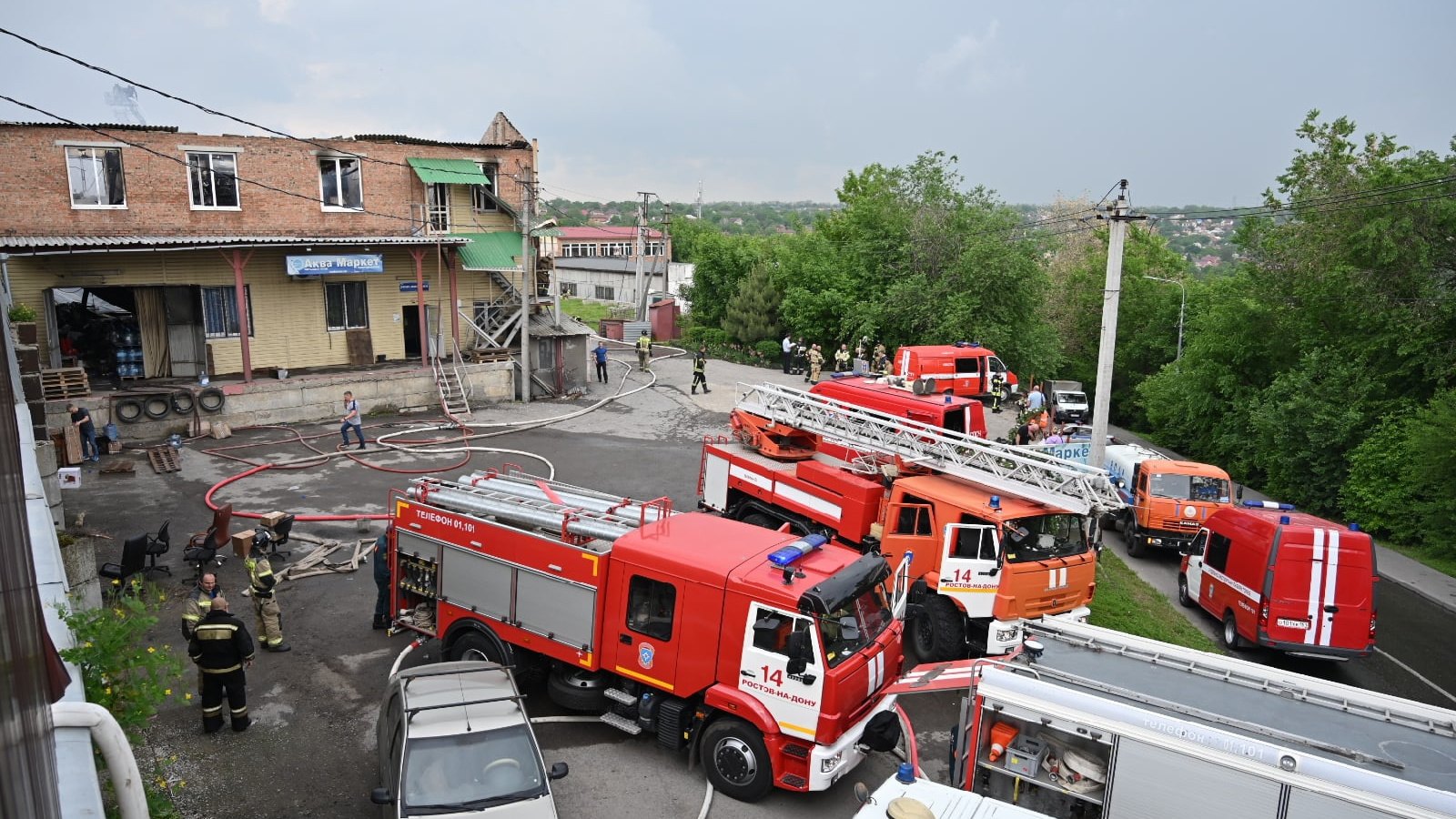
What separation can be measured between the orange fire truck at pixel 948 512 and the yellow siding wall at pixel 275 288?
17432mm

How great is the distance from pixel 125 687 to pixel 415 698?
2571 millimetres

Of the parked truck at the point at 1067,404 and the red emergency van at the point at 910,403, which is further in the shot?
the parked truck at the point at 1067,404

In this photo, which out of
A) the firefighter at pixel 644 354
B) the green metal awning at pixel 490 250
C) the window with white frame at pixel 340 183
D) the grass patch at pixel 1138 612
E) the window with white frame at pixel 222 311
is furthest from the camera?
the firefighter at pixel 644 354

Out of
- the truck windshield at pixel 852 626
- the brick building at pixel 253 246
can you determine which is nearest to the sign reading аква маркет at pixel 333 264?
the brick building at pixel 253 246

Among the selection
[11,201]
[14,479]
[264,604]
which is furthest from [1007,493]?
[11,201]

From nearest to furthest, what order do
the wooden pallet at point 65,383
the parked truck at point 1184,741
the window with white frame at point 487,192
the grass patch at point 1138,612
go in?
the parked truck at point 1184,741 → the grass patch at point 1138,612 → the wooden pallet at point 65,383 → the window with white frame at point 487,192

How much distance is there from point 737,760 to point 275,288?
22.9 meters

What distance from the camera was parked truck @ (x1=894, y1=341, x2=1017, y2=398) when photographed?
2939 cm

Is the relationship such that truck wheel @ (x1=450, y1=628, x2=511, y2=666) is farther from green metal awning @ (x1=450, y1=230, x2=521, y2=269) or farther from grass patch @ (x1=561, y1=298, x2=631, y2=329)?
grass patch @ (x1=561, y1=298, x2=631, y2=329)

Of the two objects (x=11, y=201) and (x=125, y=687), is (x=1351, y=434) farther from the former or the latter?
(x=11, y=201)

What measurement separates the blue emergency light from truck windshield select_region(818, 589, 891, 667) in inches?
28.8

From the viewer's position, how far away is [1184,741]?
6.90 meters

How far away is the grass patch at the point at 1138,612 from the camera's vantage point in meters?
13.6

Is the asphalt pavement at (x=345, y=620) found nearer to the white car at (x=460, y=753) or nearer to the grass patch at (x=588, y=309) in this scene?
the white car at (x=460, y=753)
